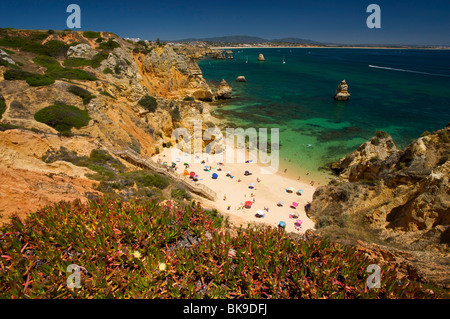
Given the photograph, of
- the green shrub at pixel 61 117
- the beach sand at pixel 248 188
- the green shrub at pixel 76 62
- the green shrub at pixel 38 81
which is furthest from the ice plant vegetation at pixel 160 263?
the green shrub at pixel 76 62

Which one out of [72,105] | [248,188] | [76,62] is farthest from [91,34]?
[248,188]

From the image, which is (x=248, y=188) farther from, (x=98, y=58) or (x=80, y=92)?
(x=98, y=58)

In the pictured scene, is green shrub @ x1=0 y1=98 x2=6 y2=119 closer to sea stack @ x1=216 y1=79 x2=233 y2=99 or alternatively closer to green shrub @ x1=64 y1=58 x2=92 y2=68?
green shrub @ x1=64 y1=58 x2=92 y2=68

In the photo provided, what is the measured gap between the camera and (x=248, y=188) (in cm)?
2375

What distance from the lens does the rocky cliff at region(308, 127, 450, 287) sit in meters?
10.2

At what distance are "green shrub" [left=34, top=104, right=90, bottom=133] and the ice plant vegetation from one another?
14.5 m

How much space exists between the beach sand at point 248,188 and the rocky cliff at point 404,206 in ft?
8.72

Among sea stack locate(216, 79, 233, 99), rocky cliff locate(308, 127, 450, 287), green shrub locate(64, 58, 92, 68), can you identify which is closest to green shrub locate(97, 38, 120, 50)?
green shrub locate(64, 58, 92, 68)

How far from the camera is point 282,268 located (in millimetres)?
5375

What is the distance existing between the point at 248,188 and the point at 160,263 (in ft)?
62.5
